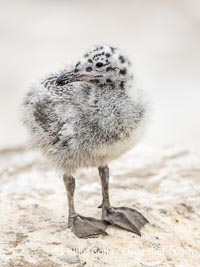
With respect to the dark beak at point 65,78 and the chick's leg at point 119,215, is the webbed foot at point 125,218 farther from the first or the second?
the dark beak at point 65,78

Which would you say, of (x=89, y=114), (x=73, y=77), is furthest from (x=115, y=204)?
(x=73, y=77)

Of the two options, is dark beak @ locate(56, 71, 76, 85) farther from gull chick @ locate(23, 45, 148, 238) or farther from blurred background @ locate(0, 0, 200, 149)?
blurred background @ locate(0, 0, 200, 149)

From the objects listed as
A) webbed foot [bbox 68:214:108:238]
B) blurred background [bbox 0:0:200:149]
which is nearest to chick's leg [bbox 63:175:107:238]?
webbed foot [bbox 68:214:108:238]

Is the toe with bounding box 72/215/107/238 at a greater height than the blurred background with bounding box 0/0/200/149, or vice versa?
the blurred background with bounding box 0/0/200/149

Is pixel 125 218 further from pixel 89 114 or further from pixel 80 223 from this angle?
pixel 89 114

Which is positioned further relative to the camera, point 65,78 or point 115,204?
point 115,204

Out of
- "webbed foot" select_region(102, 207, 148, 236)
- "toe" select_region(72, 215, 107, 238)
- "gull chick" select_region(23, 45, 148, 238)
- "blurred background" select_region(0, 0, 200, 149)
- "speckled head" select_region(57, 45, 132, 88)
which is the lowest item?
"toe" select_region(72, 215, 107, 238)

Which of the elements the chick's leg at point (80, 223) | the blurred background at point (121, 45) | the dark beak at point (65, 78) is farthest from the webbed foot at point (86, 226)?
the blurred background at point (121, 45)

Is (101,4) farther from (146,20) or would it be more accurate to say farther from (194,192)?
(194,192)
